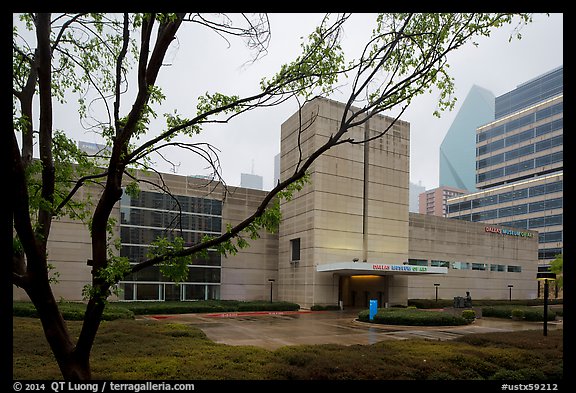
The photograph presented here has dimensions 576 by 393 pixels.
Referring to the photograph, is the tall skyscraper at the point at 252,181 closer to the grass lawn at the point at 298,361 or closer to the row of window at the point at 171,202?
the row of window at the point at 171,202

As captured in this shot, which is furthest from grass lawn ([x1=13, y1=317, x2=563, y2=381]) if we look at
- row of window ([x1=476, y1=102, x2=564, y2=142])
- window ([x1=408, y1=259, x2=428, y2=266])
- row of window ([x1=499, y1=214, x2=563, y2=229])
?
row of window ([x1=476, y1=102, x2=564, y2=142])

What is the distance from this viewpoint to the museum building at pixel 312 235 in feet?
125

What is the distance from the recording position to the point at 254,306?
117ft

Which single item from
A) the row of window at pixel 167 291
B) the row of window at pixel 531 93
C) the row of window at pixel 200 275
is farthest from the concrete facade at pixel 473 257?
the row of window at pixel 531 93

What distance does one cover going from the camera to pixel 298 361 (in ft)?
33.4

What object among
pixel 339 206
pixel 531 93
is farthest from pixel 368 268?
pixel 531 93

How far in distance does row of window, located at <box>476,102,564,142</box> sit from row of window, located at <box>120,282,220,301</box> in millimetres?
79375

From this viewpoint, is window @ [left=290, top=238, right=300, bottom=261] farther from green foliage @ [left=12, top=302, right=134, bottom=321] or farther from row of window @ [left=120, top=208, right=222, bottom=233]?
green foliage @ [left=12, top=302, right=134, bottom=321]

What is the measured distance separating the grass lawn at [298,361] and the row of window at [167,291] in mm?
25365

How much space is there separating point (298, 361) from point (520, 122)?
10223cm

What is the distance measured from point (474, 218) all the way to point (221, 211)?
3380 inches

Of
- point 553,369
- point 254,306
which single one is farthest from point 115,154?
point 254,306

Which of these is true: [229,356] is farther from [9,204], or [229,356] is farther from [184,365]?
[9,204]

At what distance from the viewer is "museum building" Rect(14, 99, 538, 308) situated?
3806cm
